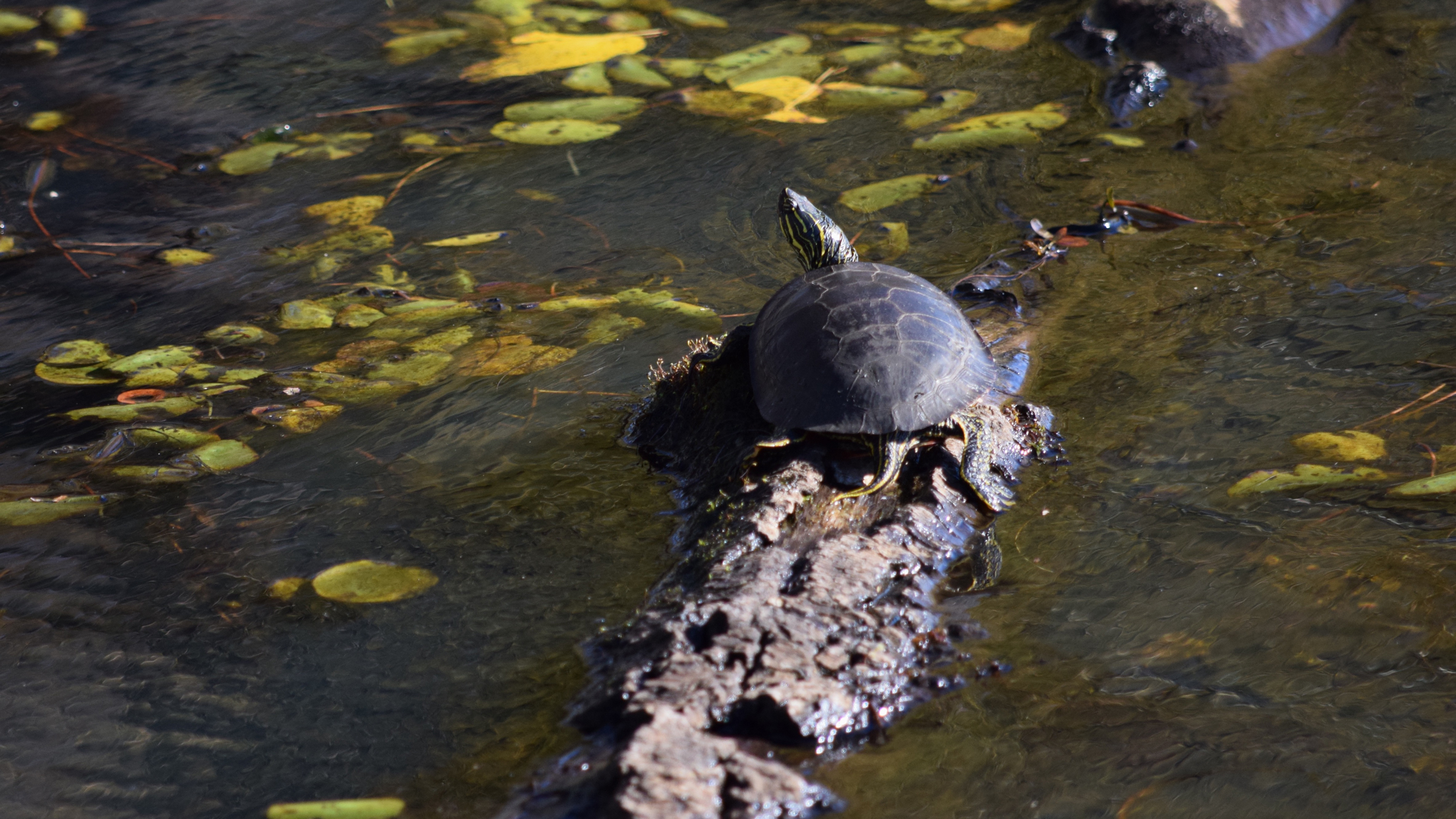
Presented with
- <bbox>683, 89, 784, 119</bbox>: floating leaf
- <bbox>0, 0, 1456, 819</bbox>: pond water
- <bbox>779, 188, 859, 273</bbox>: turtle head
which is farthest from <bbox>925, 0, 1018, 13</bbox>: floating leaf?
<bbox>779, 188, 859, 273</bbox>: turtle head

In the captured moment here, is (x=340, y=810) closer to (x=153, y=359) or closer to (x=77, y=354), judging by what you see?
(x=153, y=359)

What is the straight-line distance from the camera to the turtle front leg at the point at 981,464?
2.25 m

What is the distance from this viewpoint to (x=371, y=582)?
2.29 m

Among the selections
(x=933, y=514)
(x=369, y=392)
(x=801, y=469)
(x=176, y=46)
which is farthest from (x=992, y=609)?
(x=176, y=46)

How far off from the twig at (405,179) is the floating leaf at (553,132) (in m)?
0.26

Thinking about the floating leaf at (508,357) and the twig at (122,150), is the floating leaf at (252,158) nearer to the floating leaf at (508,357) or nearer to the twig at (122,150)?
the twig at (122,150)

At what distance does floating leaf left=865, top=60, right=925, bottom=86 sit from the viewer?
15.5 ft

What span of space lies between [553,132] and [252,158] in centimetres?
126

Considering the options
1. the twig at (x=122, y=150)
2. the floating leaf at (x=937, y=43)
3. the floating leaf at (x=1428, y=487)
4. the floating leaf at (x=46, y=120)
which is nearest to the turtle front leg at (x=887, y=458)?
the floating leaf at (x=1428, y=487)

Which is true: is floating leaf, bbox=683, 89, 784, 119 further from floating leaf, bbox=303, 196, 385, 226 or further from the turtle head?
the turtle head

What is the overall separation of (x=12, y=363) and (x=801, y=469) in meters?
2.59

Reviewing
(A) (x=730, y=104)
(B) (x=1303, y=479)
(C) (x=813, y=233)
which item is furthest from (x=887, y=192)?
(B) (x=1303, y=479)

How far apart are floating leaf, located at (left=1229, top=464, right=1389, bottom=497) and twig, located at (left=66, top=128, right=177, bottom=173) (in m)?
4.21

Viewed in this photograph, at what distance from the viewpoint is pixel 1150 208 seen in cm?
364
